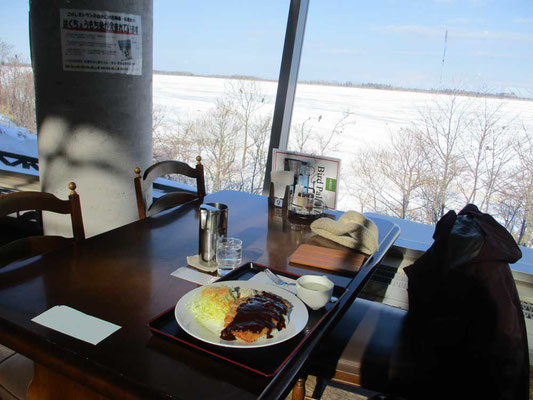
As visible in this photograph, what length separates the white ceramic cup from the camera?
1028 mm

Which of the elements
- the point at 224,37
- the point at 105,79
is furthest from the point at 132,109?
the point at 224,37

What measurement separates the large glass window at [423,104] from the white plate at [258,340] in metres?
1.75

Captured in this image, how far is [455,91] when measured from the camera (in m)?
2.34

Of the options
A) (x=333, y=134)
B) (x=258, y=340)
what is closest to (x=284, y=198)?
(x=333, y=134)

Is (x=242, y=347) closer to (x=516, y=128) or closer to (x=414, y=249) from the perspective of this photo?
(x=414, y=249)

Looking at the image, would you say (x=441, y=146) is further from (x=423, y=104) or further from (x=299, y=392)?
(x=299, y=392)

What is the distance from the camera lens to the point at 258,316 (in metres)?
0.91

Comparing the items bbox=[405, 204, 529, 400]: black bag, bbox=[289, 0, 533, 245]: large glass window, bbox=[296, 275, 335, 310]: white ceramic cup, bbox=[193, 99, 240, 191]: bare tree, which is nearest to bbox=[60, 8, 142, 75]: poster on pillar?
bbox=[193, 99, 240, 191]: bare tree

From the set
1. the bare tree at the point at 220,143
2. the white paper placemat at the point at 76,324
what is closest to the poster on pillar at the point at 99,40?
the bare tree at the point at 220,143

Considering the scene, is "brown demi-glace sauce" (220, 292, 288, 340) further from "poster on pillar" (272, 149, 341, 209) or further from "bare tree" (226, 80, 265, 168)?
"bare tree" (226, 80, 265, 168)

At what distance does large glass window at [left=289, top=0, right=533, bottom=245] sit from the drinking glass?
1.58 m

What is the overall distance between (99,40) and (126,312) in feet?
5.37

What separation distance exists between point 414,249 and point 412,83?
95 cm

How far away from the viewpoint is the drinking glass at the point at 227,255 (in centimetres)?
123
